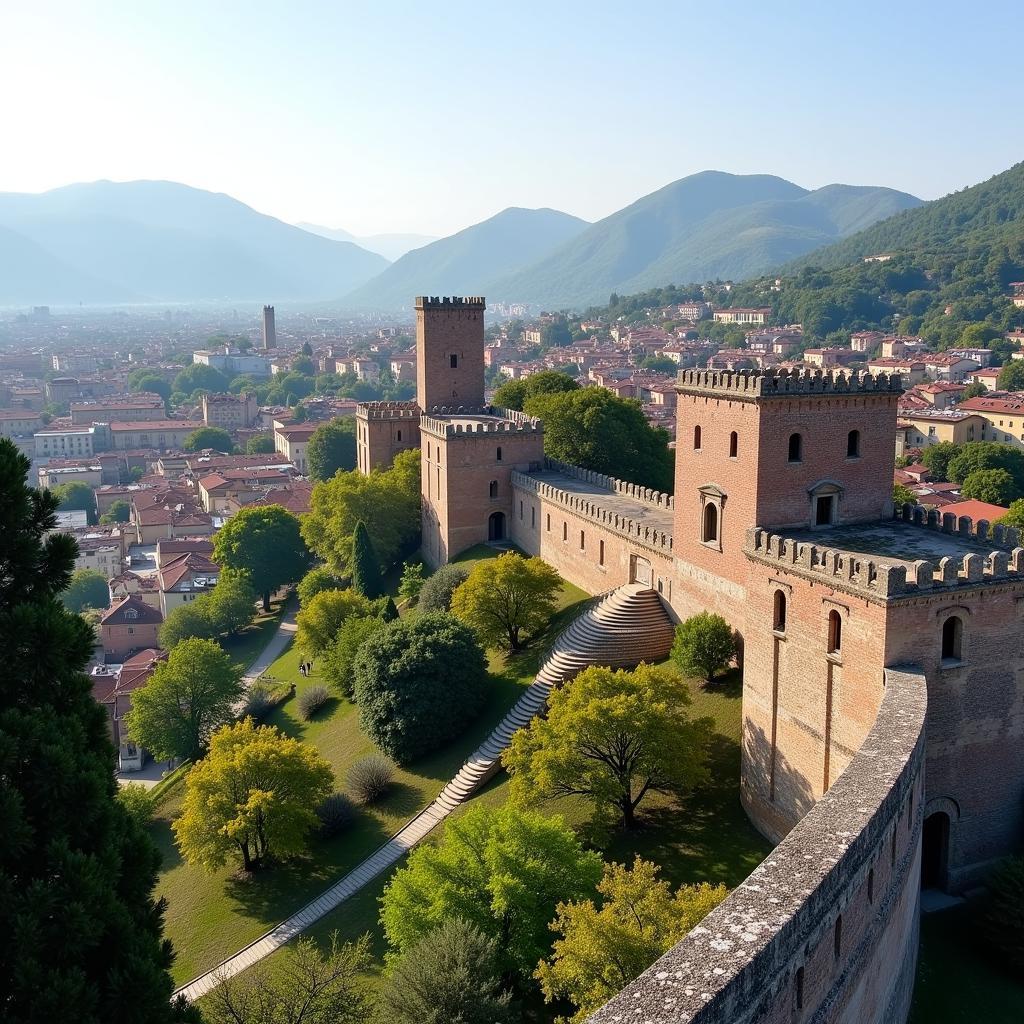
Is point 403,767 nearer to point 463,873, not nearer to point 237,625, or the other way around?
point 463,873

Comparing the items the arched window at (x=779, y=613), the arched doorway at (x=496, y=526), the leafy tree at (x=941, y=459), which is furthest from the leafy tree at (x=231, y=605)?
the leafy tree at (x=941, y=459)

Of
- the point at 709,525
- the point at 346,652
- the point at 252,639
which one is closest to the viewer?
the point at 709,525

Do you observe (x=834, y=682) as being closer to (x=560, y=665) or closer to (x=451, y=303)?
(x=560, y=665)

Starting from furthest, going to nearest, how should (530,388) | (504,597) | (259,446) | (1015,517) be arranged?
1. (259,446)
2. (530,388)
3. (1015,517)
4. (504,597)

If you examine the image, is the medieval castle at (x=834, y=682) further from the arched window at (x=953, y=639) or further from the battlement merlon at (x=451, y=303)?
the battlement merlon at (x=451, y=303)

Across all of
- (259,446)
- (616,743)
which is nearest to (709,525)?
(616,743)
